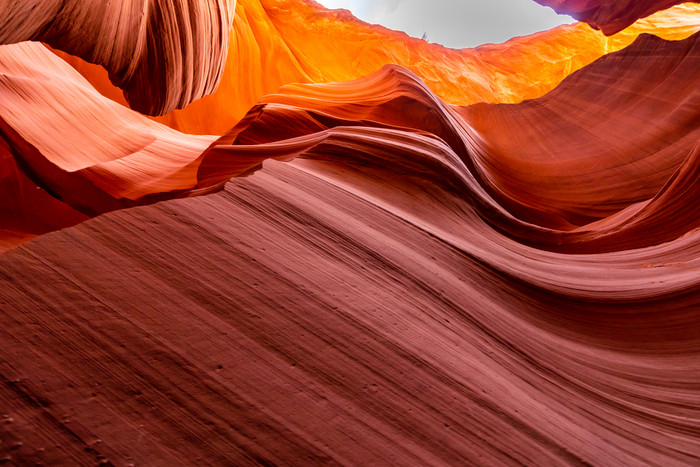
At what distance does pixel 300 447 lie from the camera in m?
0.61

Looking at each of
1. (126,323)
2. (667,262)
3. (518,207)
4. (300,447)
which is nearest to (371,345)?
(300,447)

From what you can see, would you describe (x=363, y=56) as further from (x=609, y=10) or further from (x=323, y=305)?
(x=323, y=305)

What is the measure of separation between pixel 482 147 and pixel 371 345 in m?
2.71

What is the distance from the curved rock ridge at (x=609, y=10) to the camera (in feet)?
13.7

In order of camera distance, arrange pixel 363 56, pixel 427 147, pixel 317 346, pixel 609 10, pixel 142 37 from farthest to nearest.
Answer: pixel 363 56 < pixel 609 10 < pixel 142 37 < pixel 427 147 < pixel 317 346

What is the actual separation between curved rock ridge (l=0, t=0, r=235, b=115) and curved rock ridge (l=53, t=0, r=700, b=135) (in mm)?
2600

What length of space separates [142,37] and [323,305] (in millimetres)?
1831

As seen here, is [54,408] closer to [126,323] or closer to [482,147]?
[126,323]

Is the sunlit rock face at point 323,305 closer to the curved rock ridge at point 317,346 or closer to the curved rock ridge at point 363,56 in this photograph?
the curved rock ridge at point 317,346

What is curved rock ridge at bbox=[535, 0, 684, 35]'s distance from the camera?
418 cm

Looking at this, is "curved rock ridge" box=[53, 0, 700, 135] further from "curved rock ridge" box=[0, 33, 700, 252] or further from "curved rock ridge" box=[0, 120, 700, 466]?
"curved rock ridge" box=[0, 120, 700, 466]

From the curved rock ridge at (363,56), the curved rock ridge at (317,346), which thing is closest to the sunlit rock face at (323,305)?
the curved rock ridge at (317,346)

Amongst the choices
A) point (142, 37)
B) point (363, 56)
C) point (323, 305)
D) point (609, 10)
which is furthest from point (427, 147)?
point (363, 56)

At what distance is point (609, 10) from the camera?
4398 millimetres
